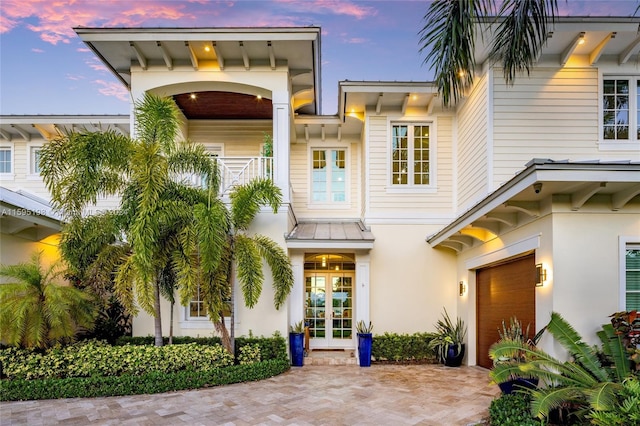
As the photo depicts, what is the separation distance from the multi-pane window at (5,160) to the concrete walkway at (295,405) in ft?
29.1

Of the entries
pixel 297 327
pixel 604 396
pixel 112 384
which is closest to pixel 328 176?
pixel 297 327

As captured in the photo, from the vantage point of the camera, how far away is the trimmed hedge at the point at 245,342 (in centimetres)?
907

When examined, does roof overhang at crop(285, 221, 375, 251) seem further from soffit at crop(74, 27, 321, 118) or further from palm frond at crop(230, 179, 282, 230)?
soffit at crop(74, 27, 321, 118)

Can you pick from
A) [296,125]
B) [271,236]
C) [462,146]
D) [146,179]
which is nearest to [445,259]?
[462,146]

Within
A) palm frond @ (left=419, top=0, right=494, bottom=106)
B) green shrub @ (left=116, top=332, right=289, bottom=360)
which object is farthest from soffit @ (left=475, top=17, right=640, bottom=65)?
green shrub @ (left=116, top=332, right=289, bottom=360)

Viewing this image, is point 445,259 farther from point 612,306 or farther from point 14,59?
point 14,59

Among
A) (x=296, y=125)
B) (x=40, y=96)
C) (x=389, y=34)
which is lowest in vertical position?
(x=296, y=125)

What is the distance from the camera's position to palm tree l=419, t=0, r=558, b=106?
446 cm

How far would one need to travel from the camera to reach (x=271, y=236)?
973cm

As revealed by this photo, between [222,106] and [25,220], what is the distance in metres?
5.53

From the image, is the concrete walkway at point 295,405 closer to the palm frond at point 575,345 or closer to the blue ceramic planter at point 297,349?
the palm frond at point 575,345

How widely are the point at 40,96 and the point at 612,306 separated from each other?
555 inches

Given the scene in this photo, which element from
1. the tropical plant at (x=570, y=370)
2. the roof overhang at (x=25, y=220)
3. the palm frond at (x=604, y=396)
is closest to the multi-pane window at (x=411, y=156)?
the tropical plant at (x=570, y=370)

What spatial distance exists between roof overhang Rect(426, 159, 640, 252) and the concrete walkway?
8.46 ft
